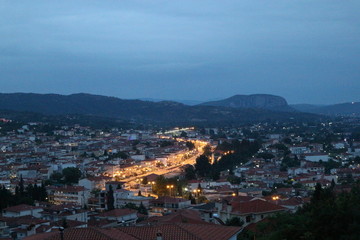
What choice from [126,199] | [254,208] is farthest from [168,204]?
[254,208]

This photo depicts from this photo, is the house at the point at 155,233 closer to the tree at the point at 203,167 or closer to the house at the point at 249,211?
the house at the point at 249,211

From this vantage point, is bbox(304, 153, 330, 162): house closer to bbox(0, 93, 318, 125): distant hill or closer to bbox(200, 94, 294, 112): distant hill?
bbox(0, 93, 318, 125): distant hill

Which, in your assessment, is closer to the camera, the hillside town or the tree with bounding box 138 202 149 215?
the hillside town

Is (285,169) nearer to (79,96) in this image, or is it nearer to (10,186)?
(10,186)

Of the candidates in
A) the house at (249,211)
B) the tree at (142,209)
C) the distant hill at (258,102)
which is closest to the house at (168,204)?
the tree at (142,209)

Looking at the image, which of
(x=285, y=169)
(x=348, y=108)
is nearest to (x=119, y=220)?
(x=285, y=169)

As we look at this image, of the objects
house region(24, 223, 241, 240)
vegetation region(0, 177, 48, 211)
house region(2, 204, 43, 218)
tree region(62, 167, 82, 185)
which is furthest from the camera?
tree region(62, 167, 82, 185)

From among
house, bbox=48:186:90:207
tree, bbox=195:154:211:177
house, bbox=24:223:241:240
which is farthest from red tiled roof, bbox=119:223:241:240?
tree, bbox=195:154:211:177
